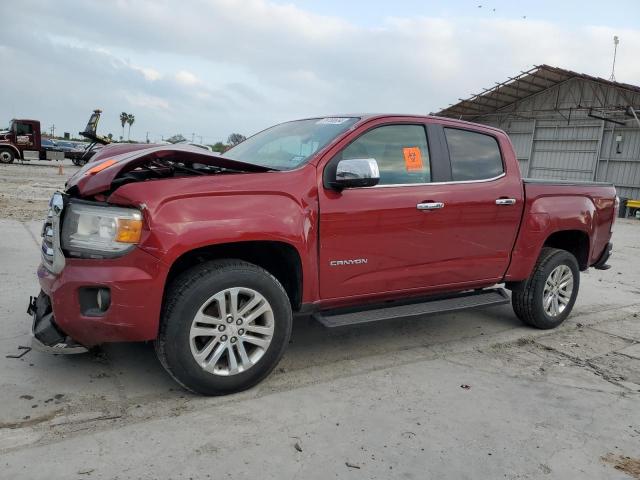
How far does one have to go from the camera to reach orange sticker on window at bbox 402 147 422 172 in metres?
3.92

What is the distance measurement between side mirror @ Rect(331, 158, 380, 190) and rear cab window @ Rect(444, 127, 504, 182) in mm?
1015

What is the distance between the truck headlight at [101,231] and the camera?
286cm

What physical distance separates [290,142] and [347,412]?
6.62ft

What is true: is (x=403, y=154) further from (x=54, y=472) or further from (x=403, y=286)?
(x=54, y=472)

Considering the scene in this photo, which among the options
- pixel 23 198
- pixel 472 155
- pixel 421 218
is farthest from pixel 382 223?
pixel 23 198

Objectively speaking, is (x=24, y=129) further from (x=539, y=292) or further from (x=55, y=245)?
(x=539, y=292)

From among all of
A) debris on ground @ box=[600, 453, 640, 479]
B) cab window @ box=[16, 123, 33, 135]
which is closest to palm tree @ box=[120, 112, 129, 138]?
cab window @ box=[16, 123, 33, 135]

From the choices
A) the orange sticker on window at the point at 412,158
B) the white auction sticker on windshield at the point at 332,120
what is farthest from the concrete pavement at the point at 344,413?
the white auction sticker on windshield at the point at 332,120

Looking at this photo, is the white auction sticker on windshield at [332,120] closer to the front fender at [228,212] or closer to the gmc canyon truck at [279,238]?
the gmc canyon truck at [279,238]

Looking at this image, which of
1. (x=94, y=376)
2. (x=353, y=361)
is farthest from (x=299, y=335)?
(x=94, y=376)

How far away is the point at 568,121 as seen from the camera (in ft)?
84.9

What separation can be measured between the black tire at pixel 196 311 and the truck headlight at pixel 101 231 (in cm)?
40

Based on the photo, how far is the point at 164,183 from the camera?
2.95 metres

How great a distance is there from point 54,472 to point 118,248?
1123mm
